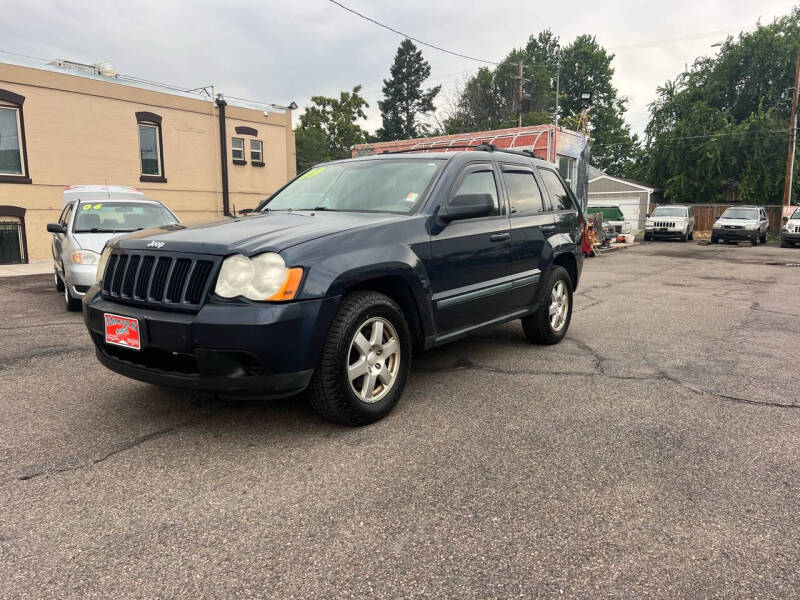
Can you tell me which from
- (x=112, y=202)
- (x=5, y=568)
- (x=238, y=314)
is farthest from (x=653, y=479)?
(x=112, y=202)

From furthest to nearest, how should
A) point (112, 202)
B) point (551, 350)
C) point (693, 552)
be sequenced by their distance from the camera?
point (112, 202) < point (551, 350) < point (693, 552)

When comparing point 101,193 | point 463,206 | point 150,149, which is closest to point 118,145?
point 150,149

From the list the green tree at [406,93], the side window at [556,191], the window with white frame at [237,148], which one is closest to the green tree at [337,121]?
the green tree at [406,93]

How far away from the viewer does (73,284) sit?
288 inches

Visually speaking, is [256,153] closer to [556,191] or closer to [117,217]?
[117,217]

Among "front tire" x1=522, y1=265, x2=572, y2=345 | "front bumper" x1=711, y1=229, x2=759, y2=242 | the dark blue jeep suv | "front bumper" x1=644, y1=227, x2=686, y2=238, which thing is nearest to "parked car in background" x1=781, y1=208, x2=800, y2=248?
"front bumper" x1=711, y1=229, x2=759, y2=242

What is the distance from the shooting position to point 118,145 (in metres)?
18.0

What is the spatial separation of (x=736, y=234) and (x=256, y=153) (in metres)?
20.6

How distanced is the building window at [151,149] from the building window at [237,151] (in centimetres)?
277

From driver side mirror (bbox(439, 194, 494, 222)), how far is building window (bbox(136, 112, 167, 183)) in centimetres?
1726

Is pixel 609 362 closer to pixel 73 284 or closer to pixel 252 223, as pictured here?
pixel 252 223

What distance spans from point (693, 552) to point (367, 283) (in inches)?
88.5

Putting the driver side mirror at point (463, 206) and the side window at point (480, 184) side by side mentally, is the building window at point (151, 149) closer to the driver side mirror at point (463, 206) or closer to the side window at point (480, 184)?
the side window at point (480, 184)

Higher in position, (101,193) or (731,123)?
(731,123)
